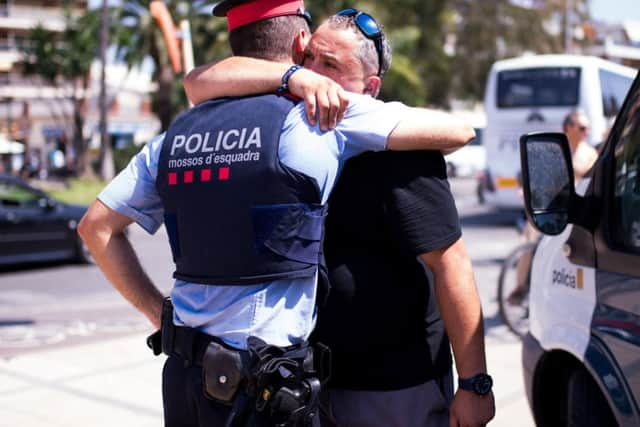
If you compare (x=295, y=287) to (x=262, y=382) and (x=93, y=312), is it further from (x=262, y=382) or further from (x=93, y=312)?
(x=93, y=312)

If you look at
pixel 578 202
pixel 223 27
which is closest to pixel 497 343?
pixel 578 202

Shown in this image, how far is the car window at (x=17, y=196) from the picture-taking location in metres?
11.4

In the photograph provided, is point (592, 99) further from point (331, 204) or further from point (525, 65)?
point (331, 204)

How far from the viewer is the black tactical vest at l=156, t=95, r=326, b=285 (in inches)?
77.3

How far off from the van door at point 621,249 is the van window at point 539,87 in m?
14.4

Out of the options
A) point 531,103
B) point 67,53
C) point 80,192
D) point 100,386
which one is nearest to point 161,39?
point 80,192

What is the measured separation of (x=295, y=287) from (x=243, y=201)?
242mm

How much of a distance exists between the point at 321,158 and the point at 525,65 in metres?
16.1

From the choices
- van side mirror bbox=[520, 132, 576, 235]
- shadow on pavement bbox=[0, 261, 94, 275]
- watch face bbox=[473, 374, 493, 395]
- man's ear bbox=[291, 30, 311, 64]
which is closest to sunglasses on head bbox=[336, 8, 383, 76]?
man's ear bbox=[291, 30, 311, 64]

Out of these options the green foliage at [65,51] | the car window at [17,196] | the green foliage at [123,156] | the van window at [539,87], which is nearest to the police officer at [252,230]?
the car window at [17,196]

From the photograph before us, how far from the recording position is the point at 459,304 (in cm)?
206

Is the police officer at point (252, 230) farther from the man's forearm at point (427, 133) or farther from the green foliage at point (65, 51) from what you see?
the green foliage at point (65, 51)

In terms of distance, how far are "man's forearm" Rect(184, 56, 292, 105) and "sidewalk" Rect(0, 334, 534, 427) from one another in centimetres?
307

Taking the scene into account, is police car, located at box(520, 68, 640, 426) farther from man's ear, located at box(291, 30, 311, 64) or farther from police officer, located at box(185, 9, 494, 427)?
man's ear, located at box(291, 30, 311, 64)
